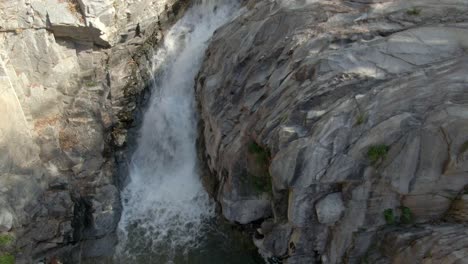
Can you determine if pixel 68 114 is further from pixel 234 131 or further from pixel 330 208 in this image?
pixel 330 208

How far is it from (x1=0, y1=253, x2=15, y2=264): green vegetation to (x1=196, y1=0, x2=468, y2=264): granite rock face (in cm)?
568

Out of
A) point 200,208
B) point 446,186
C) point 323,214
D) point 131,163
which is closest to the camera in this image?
point 446,186

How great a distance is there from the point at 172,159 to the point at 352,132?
7.23 m

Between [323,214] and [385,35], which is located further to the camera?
[385,35]

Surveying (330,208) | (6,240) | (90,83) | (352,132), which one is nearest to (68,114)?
(90,83)

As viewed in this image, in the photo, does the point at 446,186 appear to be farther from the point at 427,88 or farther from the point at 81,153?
the point at 81,153

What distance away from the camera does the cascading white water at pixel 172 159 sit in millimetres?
12430

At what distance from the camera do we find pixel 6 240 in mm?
10961

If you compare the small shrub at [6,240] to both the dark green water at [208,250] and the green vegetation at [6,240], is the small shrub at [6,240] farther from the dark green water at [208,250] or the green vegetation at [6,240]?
the dark green water at [208,250]

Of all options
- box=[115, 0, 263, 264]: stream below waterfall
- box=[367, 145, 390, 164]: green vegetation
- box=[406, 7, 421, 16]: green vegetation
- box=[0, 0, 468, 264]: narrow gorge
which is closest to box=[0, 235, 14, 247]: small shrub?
box=[0, 0, 468, 264]: narrow gorge

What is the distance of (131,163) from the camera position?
14008mm

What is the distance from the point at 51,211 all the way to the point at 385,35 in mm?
9902

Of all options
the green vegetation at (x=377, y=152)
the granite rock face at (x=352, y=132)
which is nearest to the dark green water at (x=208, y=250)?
the granite rock face at (x=352, y=132)

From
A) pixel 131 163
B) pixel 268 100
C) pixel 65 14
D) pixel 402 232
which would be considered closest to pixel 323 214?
pixel 402 232
